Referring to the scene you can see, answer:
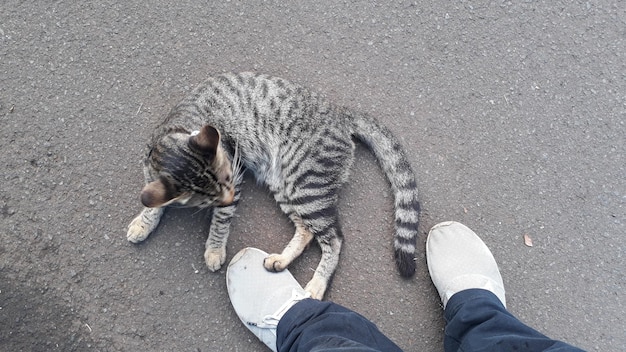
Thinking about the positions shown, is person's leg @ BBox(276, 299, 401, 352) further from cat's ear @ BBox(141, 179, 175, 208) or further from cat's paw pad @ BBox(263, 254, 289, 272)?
cat's ear @ BBox(141, 179, 175, 208)

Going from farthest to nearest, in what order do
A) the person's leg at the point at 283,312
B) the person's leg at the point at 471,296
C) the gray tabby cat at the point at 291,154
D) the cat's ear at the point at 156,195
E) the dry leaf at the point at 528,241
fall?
the dry leaf at the point at 528,241
the gray tabby cat at the point at 291,154
the person's leg at the point at 283,312
the person's leg at the point at 471,296
the cat's ear at the point at 156,195

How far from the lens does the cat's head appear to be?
7.16 feet

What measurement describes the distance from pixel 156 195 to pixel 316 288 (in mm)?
1192

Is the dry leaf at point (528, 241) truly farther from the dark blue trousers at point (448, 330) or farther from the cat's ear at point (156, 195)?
the cat's ear at point (156, 195)

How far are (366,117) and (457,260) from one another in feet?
3.61

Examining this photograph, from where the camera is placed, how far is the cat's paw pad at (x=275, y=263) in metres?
2.78

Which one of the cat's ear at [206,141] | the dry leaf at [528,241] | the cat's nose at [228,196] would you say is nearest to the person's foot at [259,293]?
the cat's nose at [228,196]

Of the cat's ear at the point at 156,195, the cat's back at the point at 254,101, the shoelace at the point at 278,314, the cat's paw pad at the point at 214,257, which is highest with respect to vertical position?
the cat's back at the point at 254,101

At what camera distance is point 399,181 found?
286 centimetres

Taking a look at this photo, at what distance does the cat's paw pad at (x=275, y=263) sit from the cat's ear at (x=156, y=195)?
83cm

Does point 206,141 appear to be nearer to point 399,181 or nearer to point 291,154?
point 291,154

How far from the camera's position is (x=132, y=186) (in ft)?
9.35

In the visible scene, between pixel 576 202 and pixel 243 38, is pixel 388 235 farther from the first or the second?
pixel 243 38

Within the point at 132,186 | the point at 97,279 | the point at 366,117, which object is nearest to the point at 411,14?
the point at 366,117
